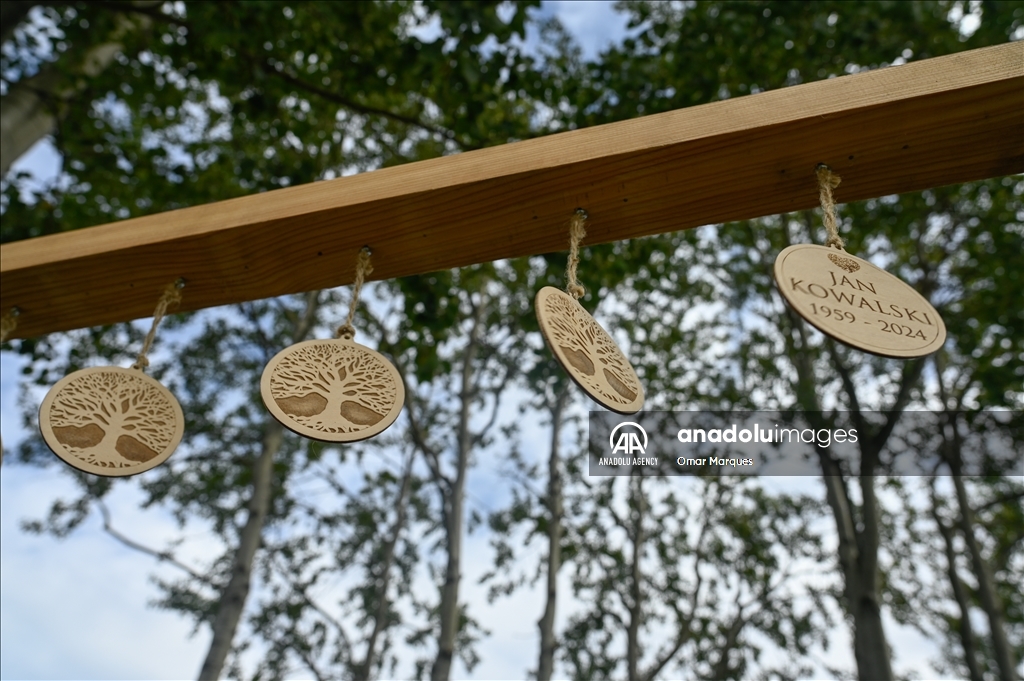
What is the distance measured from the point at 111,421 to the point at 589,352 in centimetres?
100

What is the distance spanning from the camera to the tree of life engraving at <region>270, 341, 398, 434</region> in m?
1.21

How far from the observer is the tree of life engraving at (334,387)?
1.21 meters

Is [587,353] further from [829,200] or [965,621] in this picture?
[965,621]

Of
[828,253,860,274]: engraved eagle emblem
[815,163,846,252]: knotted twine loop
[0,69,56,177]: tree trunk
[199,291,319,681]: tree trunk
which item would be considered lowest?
[199,291,319,681]: tree trunk

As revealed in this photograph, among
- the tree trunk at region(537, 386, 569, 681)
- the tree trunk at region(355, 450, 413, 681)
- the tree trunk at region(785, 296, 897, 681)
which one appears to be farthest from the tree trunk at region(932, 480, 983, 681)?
the tree trunk at region(355, 450, 413, 681)

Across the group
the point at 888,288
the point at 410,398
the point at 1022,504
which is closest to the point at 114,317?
the point at 888,288

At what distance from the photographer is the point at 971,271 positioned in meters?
5.73

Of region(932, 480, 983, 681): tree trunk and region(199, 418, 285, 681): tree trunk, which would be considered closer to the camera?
region(199, 418, 285, 681): tree trunk

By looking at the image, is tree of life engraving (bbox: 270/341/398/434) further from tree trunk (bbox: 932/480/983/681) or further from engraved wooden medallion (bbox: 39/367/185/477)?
tree trunk (bbox: 932/480/983/681)

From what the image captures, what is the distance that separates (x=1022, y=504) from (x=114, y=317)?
26.7 ft

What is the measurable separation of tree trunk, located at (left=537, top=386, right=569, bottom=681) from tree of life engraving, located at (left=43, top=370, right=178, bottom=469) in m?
5.02

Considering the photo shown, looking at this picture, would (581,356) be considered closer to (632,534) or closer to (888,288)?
(888,288)

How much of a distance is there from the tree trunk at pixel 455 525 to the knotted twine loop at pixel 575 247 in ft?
15.9

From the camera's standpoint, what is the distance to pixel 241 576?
463 cm
